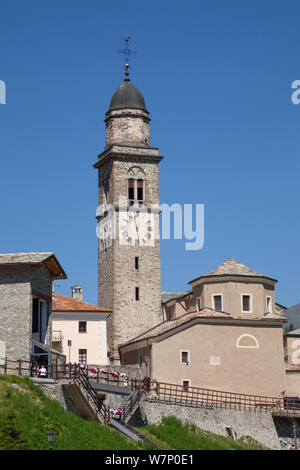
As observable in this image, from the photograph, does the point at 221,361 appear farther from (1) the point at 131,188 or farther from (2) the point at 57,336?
(1) the point at 131,188

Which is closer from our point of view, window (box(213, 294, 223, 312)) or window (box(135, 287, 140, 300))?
window (box(213, 294, 223, 312))

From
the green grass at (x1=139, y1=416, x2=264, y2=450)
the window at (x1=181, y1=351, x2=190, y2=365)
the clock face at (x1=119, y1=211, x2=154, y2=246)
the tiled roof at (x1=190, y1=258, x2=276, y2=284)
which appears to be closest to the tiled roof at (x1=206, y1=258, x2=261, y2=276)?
the tiled roof at (x1=190, y1=258, x2=276, y2=284)

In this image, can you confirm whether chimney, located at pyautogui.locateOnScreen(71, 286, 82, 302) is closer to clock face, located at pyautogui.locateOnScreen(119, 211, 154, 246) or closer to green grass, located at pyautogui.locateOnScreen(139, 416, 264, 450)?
clock face, located at pyautogui.locateOnScreen(119, 211, 154, 246)

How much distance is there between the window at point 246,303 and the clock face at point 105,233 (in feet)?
49.1

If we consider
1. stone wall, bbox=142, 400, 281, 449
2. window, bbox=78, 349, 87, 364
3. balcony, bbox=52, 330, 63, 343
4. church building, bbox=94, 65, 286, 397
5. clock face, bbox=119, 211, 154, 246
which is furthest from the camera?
clock face, bbox=119, 211, 154, 246

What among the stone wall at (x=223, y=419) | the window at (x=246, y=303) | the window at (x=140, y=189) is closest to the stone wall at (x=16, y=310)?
the stone wall at (x=223, y=419)

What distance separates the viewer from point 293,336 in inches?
2840

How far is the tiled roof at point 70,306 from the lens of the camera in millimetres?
70125

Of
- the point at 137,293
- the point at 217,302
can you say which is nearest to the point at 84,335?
the point at 137,293

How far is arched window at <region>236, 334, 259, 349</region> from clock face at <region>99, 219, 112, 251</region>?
17581mm

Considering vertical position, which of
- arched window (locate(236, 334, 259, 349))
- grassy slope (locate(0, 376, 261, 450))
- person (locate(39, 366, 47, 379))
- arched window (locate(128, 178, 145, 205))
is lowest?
grassy slope (locate(0, 376, 261, 450))

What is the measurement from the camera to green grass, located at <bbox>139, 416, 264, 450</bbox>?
46.0 meters
